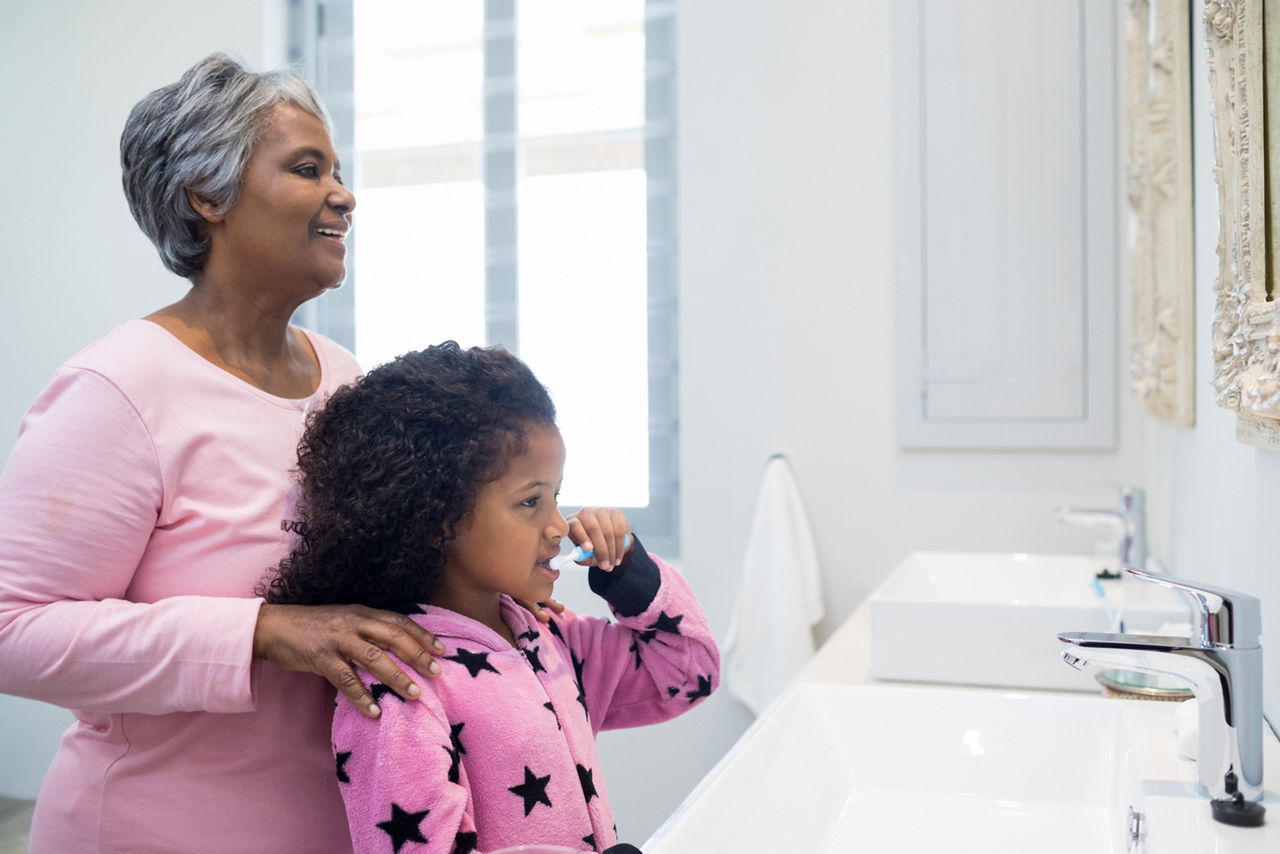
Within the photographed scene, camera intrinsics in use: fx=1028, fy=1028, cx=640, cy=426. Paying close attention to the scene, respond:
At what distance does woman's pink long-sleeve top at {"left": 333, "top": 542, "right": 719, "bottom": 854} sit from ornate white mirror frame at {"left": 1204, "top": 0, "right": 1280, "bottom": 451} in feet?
1.85

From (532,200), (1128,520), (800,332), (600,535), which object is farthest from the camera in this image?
(532,200)

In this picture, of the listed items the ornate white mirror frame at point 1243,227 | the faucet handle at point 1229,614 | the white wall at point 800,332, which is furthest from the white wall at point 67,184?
the faucet handle at point 1229,614

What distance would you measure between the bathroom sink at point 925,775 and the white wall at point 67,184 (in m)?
2.35

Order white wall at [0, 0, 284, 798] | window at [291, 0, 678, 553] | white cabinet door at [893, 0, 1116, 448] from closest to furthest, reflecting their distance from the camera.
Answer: white cabinet door at [893, 0, 1116, 448]
window at [291, 0, 678, 553]
white wall at [0, 0, 284, 798]

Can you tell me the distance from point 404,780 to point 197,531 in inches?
13.4

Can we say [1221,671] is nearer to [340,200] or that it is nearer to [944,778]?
[944,778]

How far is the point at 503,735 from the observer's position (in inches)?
33.8

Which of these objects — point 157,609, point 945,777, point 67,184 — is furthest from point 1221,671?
point 67,184

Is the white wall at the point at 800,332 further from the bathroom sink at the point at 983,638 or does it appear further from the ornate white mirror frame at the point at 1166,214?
the bathroom sink at the point at 983,638

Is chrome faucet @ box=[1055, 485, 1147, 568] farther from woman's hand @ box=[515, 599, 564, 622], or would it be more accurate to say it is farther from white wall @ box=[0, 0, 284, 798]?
white wall @ box=[0, 0, 284, 798]

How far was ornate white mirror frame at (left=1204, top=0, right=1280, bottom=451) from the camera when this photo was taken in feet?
2.86

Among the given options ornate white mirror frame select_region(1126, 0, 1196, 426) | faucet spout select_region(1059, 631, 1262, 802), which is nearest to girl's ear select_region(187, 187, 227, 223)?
faucet spout select_region(1059, 631, 1262, 802)

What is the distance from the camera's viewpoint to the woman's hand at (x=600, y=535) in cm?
101

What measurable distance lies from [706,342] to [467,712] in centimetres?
165
